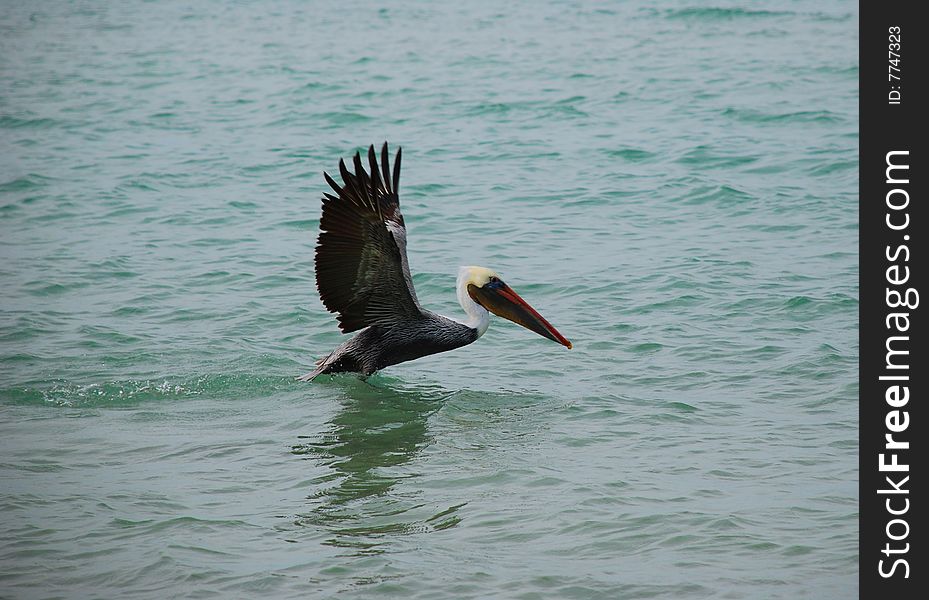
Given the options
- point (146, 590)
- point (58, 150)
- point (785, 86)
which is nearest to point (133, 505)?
point (146, 590)

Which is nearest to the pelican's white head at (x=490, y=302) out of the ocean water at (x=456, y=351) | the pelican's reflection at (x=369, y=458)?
the ocean water at (x=456, y=351)

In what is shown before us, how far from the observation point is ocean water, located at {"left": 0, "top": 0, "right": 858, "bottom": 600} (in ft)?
16.2

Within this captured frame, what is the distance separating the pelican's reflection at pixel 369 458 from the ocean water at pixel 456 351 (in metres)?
0.02

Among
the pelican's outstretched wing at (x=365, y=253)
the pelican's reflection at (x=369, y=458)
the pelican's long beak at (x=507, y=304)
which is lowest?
the pelican's reflection at (x=369, y=458)

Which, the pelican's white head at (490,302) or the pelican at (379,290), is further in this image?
the pelican's white head at (490,302)

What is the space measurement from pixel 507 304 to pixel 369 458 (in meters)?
1.58

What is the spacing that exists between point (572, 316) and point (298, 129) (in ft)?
23.6

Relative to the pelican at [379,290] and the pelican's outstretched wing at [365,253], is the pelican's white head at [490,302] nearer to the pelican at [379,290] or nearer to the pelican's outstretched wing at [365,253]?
the pelican at [379,290]

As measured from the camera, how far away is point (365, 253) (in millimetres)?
6586

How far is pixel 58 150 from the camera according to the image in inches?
537

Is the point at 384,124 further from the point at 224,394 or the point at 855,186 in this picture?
the point at 224,394

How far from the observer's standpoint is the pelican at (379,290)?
21.0 feet
